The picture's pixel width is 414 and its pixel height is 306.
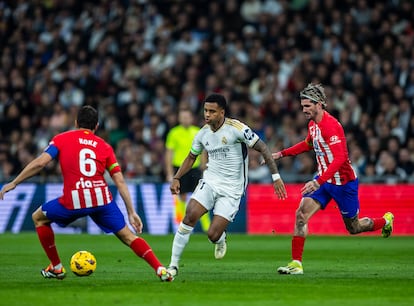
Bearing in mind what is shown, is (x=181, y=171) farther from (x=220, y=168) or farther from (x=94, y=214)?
(x=94, y=214)

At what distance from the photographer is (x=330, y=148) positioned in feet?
44.2

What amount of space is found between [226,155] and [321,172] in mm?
A: 1404

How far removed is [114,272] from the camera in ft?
43.8

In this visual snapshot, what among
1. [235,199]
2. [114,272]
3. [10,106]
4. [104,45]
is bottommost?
[114,272]

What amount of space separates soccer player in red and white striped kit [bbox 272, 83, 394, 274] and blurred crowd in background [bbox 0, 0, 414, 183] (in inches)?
345

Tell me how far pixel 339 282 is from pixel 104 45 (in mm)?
17519

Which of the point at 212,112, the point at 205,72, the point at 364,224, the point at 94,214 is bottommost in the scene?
the point at 364,224

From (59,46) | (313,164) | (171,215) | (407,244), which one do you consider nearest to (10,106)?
(59,46)

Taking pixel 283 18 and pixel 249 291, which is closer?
pixel 249 291

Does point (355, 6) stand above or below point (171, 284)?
above

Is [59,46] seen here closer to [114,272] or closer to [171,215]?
[171,215]

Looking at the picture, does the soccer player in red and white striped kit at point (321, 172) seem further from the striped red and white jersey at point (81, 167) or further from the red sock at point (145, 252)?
the striped red and white jersey at point (81, 167)

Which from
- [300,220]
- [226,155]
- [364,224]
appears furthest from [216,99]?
[364,224]

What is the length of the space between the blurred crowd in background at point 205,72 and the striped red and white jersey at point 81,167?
1208cm
